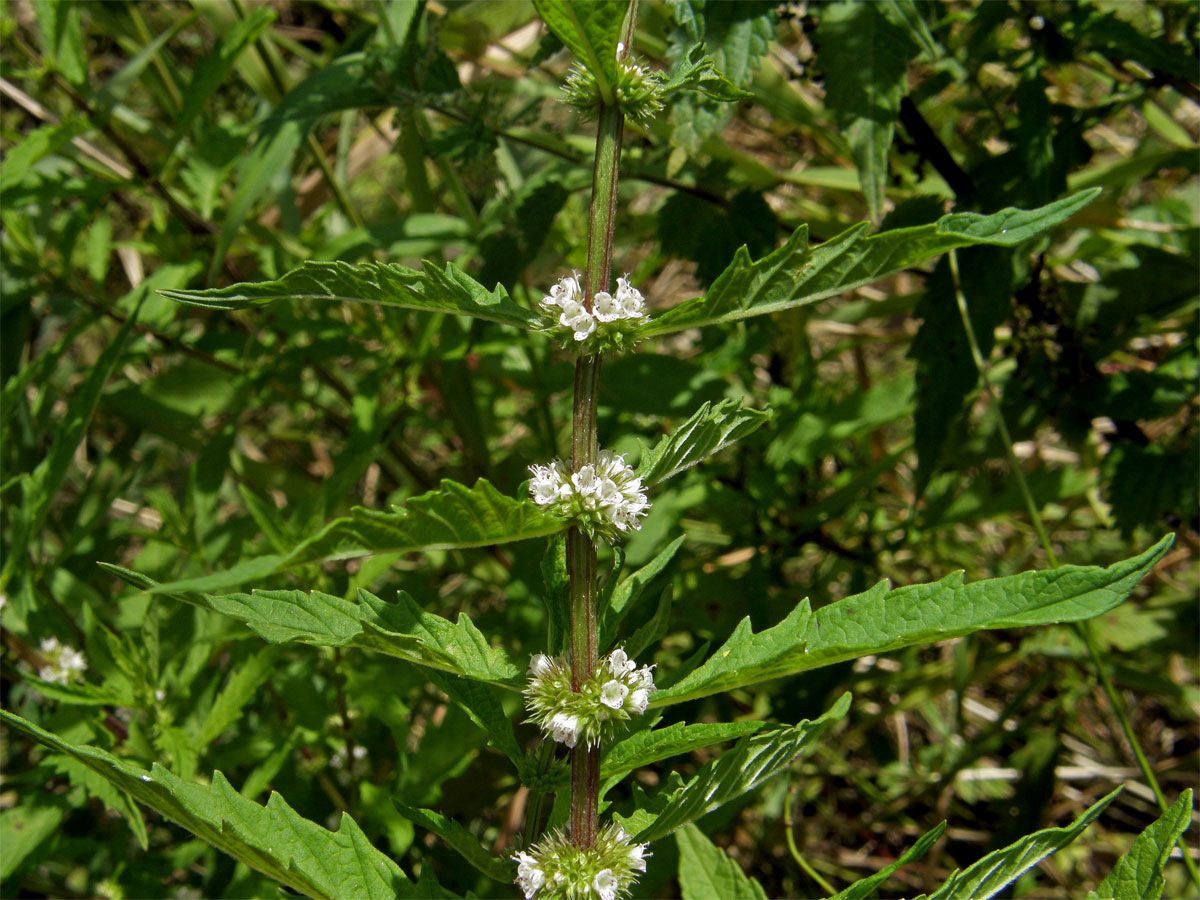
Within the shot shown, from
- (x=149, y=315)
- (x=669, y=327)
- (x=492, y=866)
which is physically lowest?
(x=492, y=866)

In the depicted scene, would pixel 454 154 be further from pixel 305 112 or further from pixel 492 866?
pixel 492 866

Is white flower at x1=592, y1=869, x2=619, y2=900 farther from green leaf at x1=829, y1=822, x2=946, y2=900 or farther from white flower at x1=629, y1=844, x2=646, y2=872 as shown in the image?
green leaf at x1=829, y1=822, x2=946, y2=900

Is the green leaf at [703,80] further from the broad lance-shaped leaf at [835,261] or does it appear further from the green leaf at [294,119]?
the green leaf at [294,119]

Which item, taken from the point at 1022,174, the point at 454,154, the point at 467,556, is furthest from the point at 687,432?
the point at 467,556

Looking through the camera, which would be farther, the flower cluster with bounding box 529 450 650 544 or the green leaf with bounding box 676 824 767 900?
the green leaf with bounding box 676 824 767 900

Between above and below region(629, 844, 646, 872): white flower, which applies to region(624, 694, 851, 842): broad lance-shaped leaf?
above

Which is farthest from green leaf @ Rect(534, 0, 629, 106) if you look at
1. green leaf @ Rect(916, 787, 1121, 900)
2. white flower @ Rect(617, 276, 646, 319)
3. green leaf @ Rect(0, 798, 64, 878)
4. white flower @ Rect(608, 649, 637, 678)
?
green leaf @ Rect(0, 798, 64, 878)
